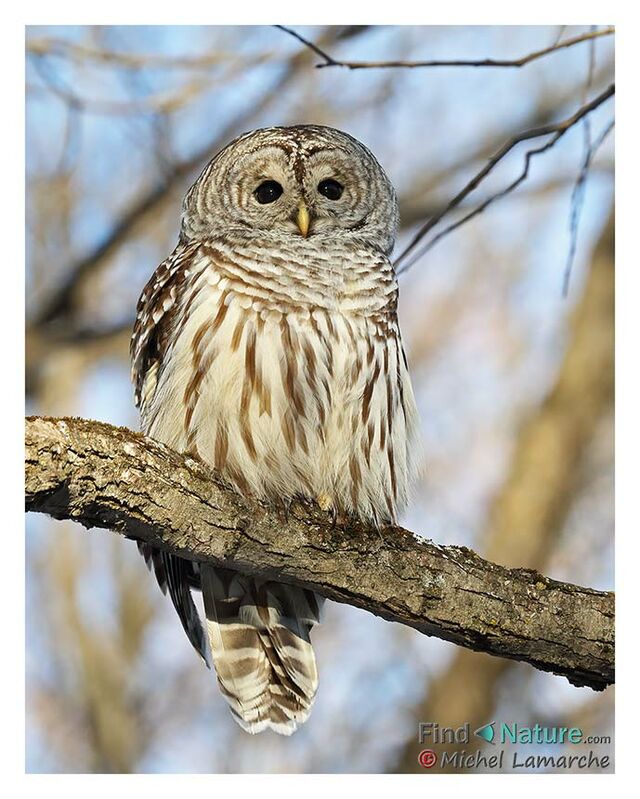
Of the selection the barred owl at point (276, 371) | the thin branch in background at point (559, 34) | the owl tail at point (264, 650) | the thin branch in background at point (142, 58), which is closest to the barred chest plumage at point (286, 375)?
the barred owl at point (276, 371)

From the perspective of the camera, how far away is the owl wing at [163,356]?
302 centimetres

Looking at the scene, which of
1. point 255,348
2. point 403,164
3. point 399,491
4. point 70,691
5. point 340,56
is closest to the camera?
point 255,348

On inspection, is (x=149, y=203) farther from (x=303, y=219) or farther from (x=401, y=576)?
(x=401, y=576)

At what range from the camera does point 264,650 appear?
3111 millimetres

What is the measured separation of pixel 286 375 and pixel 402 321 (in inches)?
48.7

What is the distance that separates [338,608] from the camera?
12.3 ft

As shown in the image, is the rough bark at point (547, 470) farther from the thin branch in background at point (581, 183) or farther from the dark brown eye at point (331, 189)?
the dark brown eye at point (331, 189)

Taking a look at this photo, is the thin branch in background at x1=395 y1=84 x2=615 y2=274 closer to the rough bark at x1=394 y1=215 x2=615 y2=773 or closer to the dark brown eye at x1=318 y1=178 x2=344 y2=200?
the dark brown eye at x1=318 y1=178 x2=344 y2=200

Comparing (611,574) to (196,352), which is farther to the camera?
(611,574)

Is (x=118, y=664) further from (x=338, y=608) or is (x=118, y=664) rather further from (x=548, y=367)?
(x=548, y=367)

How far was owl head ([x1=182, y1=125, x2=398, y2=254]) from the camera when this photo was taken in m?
3.19

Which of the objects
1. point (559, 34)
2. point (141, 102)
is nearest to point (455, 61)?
point (559, 34)

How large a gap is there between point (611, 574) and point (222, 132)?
6.48 ft

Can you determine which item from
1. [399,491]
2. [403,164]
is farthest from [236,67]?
[399,491]
